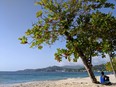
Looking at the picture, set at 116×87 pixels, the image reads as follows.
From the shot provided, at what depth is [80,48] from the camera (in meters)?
21.0

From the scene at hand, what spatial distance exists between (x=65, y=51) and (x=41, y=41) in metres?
2.43

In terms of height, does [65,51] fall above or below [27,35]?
below

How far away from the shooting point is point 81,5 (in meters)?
21.8

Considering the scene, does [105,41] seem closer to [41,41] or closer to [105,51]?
[105,51]

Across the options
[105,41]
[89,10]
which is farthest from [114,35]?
[89,10]

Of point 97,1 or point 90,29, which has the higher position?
point 97,1

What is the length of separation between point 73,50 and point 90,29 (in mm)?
2181

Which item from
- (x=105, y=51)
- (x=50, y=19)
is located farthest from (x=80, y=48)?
(x=50, y=19)

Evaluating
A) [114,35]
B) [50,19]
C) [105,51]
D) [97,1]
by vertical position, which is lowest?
[105,51]

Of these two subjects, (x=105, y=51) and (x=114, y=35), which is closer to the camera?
(x=105, y=51)

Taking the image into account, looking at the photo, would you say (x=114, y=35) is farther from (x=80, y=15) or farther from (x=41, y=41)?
(x=41, y=41)

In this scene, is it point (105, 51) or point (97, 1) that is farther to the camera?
point (97, 1)

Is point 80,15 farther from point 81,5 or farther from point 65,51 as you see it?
point 65,51

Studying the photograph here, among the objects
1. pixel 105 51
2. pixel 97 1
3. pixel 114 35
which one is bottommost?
pixel 105 51
